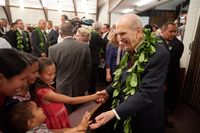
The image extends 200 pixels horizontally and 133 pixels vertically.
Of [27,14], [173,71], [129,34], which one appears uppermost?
[27,14]

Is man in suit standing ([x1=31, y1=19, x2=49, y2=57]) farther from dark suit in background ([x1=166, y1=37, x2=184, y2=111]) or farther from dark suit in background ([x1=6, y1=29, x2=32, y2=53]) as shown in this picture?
dark suit in background ([x1=166, y1=37, x2=184, y2=111])

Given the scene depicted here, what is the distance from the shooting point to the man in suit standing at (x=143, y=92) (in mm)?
1347

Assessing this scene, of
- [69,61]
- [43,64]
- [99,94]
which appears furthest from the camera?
[69,61]

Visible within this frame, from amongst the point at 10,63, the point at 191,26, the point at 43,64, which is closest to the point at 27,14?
the point at 191,26

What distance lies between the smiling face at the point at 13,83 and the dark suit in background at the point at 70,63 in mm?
1609

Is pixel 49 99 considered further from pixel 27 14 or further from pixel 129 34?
pixel 27 14

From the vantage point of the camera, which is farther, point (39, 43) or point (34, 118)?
point (39, 43)

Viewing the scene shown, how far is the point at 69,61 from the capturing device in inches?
105

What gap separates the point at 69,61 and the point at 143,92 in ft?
4.92

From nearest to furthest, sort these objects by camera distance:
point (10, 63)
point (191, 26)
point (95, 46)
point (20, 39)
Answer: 1. point (10, 63)
2. point (191, 26)
3. point (95, 46)
4. point (20, 39)

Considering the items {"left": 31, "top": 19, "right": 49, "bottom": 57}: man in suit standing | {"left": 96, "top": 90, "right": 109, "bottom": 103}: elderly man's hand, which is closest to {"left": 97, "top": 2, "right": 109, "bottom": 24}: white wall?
{"left": 31, "top": 19, "right": 49, "bottom": 57}: man in suit standing

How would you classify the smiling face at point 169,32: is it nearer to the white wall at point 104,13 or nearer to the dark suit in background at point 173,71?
the dark suit in background at point 173,71

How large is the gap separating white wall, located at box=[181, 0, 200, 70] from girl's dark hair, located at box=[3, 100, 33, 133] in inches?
141

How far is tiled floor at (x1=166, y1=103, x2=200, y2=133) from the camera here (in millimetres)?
3043
